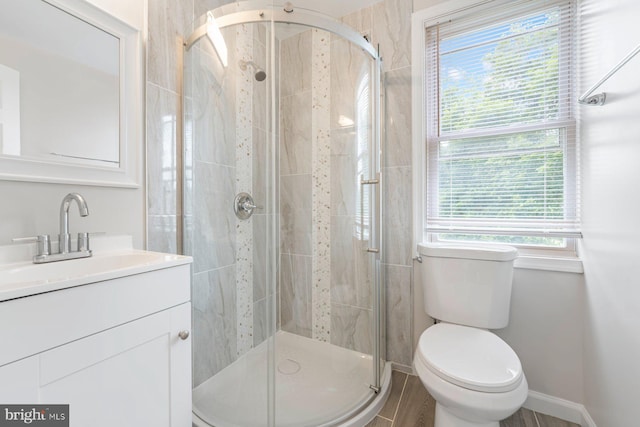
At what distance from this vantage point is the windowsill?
55.0 inches

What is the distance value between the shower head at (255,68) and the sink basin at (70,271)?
872 millimetres

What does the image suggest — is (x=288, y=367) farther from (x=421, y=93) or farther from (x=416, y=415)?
(x=421, y=93)

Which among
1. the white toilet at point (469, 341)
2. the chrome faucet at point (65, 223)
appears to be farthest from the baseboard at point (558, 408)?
the chrome faucet at point (65, 223)

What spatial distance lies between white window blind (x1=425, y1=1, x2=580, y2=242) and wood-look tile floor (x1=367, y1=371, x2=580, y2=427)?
95 cm

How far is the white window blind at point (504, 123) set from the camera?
1.48 metres

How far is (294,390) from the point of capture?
1437 millimetres

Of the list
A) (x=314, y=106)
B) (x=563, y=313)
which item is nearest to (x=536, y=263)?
(x=563, y=313)

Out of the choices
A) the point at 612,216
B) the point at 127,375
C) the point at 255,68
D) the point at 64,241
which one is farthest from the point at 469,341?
the point at 64,241

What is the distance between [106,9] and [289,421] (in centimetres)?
198

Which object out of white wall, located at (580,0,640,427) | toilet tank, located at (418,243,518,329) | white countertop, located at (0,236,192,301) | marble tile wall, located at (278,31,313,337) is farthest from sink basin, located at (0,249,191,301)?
white wall, located at (580,0,640,427)

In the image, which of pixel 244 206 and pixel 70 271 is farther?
pixel 244 206

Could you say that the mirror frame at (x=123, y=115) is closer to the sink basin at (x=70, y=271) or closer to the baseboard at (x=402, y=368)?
the sink basin at (x=70, y=271)

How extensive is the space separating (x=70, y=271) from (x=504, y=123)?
7.17ft

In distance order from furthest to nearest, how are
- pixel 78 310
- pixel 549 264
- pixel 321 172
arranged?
pixel 321 172 < pixel 549 264 < pixel 78 310
